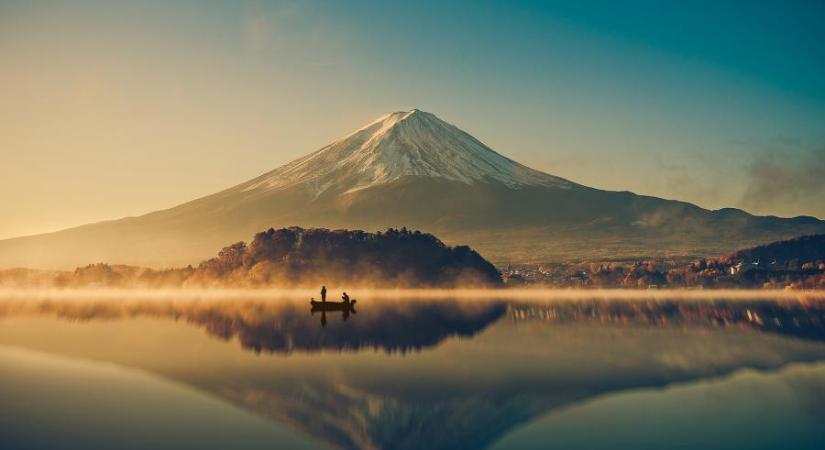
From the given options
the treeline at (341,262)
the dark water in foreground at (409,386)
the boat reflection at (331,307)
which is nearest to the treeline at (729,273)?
the treeline at (341,262)

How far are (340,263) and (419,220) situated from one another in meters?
87.5

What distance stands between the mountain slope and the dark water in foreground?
111m

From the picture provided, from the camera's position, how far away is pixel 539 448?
1357 centimetres

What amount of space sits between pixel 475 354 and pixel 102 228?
18355cm

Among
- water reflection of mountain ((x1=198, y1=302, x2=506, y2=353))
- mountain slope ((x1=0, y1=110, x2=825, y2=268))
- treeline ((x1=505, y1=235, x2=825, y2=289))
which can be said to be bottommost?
water reflection of mountain ((x1=198, y1=302, x2=506, y2=353))

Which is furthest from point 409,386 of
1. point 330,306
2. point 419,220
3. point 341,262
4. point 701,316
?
point 419,220

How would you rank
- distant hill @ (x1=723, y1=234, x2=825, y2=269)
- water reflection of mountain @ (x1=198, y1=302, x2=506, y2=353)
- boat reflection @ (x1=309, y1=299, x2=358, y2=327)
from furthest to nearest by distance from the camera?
distant hill @ (x1=723, y1=234, x2=825, y2=269), boat reflection @ (x1=309, y1=299, x2=358, y2=327), water reflection of mountain @ (x1=198, y1=302, x2=506, y2=353)

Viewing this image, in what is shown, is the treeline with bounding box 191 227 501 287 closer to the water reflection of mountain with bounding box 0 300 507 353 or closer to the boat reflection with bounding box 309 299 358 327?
the water reflection of mountain with bounding box 0 300 507 353

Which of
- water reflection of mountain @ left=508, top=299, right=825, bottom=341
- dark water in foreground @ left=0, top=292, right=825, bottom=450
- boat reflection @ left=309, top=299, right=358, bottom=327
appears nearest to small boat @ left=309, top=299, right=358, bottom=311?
boat reflection @ left=309, top=299, right=358, bottom=327

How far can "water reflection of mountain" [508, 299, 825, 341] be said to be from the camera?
37.4 metres

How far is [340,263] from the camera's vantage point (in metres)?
83.0

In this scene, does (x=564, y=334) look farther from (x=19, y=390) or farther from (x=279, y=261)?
(x=279, y=261)

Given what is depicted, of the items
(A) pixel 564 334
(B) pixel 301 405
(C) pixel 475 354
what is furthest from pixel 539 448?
(A) pixel 564 334

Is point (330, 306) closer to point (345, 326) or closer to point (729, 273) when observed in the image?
point (345, 326)
